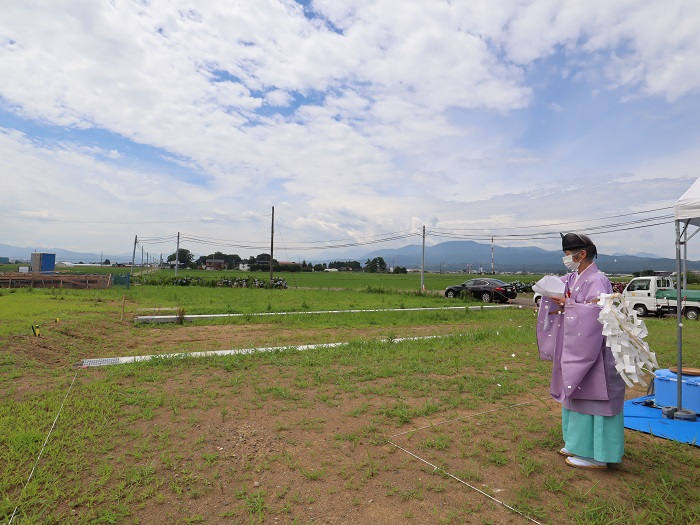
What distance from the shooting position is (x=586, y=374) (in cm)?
307

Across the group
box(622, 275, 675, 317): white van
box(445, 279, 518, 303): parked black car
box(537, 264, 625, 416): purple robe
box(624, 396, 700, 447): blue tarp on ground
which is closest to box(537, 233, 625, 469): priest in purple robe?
box(537, 264, 625, 416): purple robe

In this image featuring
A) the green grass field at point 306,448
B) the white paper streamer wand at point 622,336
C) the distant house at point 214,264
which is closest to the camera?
the green grass field at point 306,448

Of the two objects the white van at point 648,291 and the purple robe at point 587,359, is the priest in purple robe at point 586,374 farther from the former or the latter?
the white van at point 648,291

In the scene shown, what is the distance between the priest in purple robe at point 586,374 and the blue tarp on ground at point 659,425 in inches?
46.2

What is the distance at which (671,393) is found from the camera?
445 centimetres

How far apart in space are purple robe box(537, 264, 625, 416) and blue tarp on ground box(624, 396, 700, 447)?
4.16 feet

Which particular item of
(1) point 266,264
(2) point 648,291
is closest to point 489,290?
(2) point 648,291

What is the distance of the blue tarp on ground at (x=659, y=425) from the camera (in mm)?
3768

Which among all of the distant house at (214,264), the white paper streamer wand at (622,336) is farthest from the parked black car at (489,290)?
the distant house at (214,264)

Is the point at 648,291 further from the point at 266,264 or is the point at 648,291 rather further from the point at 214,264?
the point at 214,264

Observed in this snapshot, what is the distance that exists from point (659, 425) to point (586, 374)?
5.73 ft

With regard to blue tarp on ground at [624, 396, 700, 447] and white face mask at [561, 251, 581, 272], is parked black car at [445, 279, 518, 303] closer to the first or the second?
blue tarp on ground at [624, 396, 700, 447]

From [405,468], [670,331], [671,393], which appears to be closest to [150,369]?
[405,468]

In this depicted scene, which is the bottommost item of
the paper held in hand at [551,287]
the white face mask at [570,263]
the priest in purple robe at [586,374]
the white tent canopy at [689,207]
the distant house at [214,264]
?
the priest in purple robe at [586,374]
